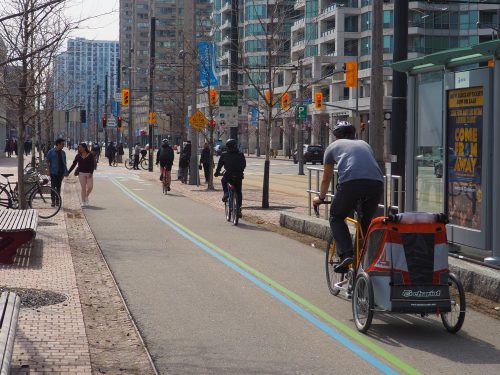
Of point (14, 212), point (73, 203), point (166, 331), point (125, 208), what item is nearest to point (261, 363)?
point (166, 331)

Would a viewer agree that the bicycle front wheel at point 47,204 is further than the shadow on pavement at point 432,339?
Yes

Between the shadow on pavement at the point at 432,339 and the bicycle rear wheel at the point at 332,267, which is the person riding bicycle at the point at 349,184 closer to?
the bicycle rear wheel at the point at 332,267

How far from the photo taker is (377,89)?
15.9 meters

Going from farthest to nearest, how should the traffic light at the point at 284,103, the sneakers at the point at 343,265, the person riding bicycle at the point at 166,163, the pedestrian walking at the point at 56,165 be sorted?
the traffic light at the point at 284,103, the person riding bicycle at the point at 166,163, the pedestrian walking at the point at 56,165, the sneakers at the point at 343,265

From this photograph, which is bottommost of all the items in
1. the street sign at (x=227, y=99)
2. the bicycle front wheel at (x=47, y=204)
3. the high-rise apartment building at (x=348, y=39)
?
the bicycle front wheel at (x=47, y=204)

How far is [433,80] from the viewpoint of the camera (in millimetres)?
11844

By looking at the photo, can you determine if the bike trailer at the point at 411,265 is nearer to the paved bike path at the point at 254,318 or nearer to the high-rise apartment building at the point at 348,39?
the paved bike path at the point at 254,318

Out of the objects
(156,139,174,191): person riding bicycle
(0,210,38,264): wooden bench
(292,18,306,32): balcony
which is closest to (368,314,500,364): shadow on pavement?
(0,210,38,264): wooden bench

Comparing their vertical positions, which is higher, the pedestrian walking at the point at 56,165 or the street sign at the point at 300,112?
the street sign at the point at 300,112

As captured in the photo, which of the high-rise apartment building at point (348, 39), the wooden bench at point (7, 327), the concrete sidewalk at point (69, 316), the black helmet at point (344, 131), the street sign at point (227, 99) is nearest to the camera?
the wooden bench at point (7, 327)

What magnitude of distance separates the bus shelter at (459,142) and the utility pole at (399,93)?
2204mm

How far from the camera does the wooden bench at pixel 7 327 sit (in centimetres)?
525

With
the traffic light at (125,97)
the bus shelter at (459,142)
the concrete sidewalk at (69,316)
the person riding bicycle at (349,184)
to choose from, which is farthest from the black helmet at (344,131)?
the traffic light at (125,97)

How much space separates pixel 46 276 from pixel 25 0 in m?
8.71
